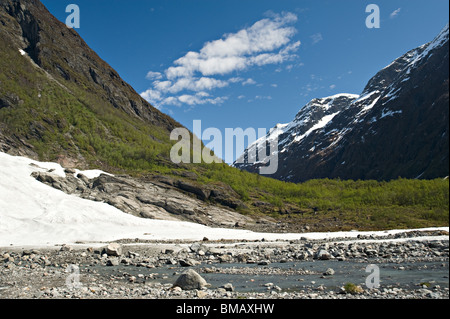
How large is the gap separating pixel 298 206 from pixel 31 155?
213ft

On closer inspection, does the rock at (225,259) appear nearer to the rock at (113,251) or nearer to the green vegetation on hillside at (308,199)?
the rock at (113,251)

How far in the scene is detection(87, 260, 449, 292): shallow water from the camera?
15914 millimetres

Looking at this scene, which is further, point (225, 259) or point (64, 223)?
point (64, 223)

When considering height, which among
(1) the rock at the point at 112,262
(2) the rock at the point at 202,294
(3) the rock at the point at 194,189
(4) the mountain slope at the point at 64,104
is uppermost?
(4) the mountain slope at the point at 64,104

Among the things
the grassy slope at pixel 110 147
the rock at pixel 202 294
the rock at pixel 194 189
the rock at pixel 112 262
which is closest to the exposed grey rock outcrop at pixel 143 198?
the rock at pixel 194 189

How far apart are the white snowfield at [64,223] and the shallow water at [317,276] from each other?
66.1ft

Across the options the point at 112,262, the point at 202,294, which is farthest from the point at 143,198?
the point at 202,294

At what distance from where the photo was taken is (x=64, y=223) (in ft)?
150

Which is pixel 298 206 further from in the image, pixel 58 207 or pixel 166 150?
pixel 58 207

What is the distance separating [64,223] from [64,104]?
62842mm

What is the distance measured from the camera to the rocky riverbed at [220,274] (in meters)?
14.4

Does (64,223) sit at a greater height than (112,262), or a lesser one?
greater

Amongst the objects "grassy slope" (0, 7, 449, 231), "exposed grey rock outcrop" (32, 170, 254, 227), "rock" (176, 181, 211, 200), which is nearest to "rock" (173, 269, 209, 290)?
"exposed grey rock outcrop" (32, 170, 254, 227)

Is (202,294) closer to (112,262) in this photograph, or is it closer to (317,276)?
(317,276)
